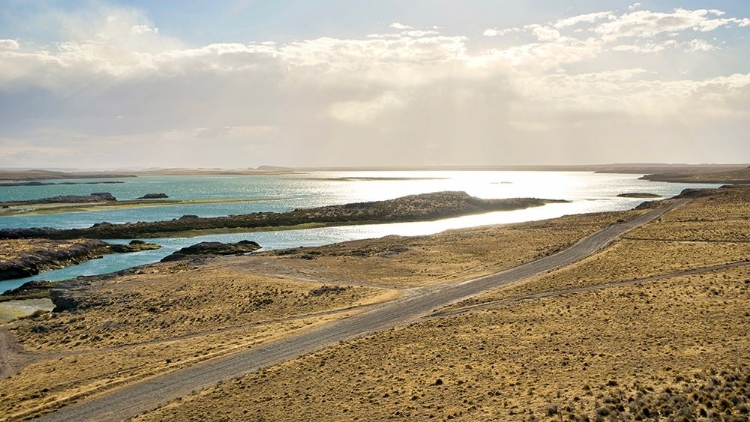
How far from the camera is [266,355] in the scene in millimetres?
23000

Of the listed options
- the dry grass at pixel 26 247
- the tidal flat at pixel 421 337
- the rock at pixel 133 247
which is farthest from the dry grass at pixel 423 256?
the dry grass at pixel 26 247

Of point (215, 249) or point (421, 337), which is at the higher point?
point (421, 337)

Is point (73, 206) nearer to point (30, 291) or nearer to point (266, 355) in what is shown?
point (30, 291)

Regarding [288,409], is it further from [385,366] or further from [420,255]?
[420,255]

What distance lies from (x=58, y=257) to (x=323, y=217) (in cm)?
4329

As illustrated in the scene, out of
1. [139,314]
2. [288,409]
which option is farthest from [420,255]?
[288,409]

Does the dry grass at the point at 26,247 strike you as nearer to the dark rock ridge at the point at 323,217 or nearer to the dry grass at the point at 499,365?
the dark rock ridge at the point at 323,217

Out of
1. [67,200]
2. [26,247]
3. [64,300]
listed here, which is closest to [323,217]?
[26,247]

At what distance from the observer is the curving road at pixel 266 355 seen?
18.6 meters

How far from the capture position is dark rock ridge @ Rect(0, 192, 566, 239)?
74.9 meters

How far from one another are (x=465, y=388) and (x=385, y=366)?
3.79m

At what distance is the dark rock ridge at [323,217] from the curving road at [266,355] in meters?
53.1

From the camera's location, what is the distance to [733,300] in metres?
25.6

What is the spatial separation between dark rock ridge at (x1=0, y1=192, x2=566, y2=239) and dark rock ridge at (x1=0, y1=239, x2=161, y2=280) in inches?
461
